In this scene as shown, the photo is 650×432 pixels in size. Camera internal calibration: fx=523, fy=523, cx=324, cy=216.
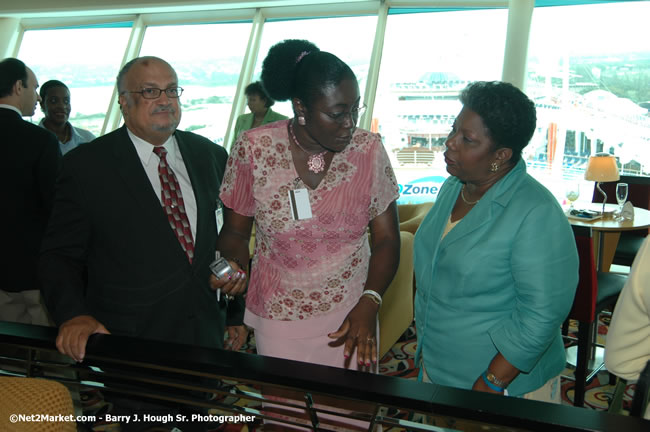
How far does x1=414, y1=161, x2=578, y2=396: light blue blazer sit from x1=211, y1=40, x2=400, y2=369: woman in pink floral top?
21 centimetres

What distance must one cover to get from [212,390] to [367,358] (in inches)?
22.6

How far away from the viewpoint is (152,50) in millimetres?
9375

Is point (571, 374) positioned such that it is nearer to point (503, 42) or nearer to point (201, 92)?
point (503, 42)

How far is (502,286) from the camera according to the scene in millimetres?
1635

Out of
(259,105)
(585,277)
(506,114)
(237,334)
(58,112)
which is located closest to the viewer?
(506,114)

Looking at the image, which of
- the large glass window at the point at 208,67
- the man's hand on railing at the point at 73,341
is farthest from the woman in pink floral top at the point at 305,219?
the large glass window at the point at 208,67

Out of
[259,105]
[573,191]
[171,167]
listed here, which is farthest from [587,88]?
[171,167]

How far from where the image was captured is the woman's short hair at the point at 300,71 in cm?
168

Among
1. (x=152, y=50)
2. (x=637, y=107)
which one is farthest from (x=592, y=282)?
(x=152, y=50)

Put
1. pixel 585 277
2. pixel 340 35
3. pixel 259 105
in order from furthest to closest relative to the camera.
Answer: pixel 340 35, pixel 259 105, pixel 585 277

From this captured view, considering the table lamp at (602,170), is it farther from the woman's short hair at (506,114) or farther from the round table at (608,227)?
the woman's short hair at (506,114)

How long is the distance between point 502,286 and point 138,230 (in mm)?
1194

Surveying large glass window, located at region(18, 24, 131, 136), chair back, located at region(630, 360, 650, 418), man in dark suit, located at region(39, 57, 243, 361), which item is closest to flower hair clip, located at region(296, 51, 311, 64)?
man in dark suit, located at region(39, 57, 243, 361)

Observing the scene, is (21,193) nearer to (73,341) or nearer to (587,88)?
(73,341)
